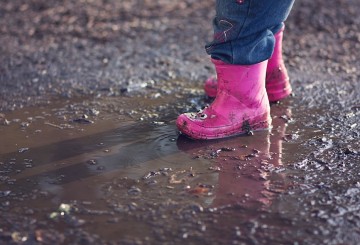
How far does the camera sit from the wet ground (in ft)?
5.97

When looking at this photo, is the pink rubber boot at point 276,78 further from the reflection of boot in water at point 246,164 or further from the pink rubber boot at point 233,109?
the pink rubber boot at point 233,109

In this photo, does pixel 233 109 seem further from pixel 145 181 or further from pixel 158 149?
pixel 145 181

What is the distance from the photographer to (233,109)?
2.49m

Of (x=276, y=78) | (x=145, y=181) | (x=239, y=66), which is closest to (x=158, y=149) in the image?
(x=145, y=181)

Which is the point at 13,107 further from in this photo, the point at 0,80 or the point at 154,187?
the point at 154,187

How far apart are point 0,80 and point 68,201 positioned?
1408 mm

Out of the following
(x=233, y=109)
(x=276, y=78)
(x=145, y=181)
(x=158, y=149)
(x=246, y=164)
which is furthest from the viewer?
(x=276, y=78)

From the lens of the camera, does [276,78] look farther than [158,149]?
Yes

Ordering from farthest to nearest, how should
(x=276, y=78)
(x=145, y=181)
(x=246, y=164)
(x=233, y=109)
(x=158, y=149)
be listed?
(x=276, y=78), (x=233, y=109), (x=158, y=149), (x=246, y=164), (x=145, y=181)

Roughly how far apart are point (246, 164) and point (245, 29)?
0.51 meters

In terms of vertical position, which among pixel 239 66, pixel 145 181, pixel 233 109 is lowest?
pixel 145 181

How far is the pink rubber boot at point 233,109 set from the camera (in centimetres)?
244

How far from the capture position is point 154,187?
2049 millimetres

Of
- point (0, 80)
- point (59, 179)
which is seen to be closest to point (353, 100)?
point (59, 179)
